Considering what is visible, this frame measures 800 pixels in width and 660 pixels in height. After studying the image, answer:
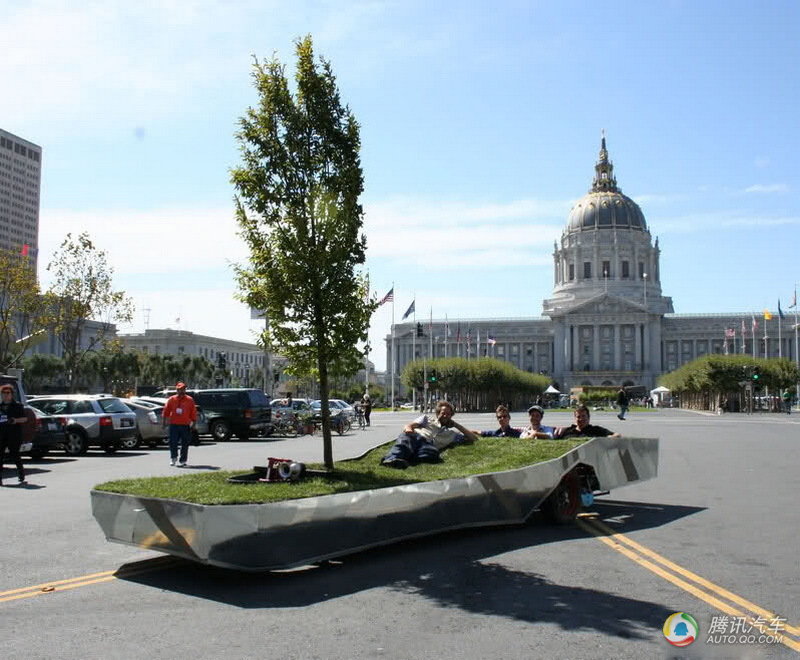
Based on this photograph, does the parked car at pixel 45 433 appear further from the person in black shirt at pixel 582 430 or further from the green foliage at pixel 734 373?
the green foliage at pixel 734 373

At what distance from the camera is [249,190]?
11.3 meters

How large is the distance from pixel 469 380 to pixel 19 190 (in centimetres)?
5625

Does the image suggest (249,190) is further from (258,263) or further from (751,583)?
(751,583)

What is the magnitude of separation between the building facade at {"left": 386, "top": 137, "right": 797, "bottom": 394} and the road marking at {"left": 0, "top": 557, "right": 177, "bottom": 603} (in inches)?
5180

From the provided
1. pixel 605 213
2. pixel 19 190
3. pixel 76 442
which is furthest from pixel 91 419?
pixel 605 213

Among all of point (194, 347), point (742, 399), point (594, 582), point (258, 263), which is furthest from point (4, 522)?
point (194, 347)

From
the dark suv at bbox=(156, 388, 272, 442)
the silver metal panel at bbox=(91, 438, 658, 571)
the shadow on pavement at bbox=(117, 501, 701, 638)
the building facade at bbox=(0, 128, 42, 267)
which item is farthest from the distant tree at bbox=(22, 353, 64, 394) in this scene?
the shadow on pavement at bbox=(117, 501, 701, 638)

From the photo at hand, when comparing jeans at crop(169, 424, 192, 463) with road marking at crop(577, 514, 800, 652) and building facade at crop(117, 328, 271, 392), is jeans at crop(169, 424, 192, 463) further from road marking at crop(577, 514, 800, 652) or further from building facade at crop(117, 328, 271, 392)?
building facade at crop(117, 328, 271, 392)

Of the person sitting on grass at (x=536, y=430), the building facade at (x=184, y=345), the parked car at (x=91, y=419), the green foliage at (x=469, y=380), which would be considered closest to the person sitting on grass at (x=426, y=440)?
the person sitting on grass at (x=536, y=430)

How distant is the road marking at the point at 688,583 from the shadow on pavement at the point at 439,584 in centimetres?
56

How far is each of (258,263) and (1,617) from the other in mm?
5720

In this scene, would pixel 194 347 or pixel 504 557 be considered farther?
pixel 194 347

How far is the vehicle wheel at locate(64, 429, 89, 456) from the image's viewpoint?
73.3 feet

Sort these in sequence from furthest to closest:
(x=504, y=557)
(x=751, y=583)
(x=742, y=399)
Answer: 1. (x=742, y=399)
2. (x=504, y=557)
3. (x=751, y=583)
